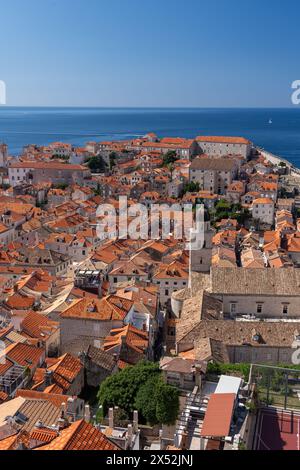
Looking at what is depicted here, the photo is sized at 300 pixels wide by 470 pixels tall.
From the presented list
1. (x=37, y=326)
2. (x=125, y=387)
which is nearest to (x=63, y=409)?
(x=125, y=387)

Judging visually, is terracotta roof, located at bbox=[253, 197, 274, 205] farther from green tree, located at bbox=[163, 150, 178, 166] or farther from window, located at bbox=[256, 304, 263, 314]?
window, located at bbox=[256, 304, 263, 314]

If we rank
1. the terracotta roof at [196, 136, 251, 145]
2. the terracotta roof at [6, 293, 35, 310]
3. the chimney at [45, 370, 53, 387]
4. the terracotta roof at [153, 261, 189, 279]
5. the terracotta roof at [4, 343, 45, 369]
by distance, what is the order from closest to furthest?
the chimney at [45, 370, 53, 387], the terracotta roof at [4, 343, 45, 369], the terracotta roof at [6, 293, 35, 310], the terracotta roof at [153, 261, 189, 279], the terracotta roof at [196, 136, 251, 145]

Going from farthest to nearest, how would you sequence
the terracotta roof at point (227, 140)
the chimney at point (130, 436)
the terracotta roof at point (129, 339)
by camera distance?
the terracotta roof at point (227, 140)
the terracotta roof at point (129, 339)
the chimney at point (130, 436)

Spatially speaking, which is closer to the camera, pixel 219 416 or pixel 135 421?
pixel 219 416

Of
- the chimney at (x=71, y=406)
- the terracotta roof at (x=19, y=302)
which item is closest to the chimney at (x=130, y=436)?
the chimney at (x=71, y=406)

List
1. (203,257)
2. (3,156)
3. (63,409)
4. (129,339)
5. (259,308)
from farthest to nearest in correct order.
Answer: (3,156), (203,257), (259,308), (129,339), (63,409)

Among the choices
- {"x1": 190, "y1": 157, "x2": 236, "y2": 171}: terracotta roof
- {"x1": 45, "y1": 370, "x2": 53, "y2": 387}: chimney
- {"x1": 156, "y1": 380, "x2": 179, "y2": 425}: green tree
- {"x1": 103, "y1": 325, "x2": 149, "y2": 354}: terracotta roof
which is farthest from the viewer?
{"x1": 190, "y1": 157, "x2": 236, "y2": 171}: terracotta roof

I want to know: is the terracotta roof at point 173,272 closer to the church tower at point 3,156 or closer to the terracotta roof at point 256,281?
the terracotta roof at point 256,281

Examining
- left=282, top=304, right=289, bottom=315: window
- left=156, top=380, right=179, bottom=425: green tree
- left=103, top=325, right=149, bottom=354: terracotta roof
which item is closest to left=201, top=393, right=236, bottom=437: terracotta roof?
left=156, top=380, right=179, bottom=425: green tree

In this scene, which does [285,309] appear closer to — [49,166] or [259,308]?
[259,308]

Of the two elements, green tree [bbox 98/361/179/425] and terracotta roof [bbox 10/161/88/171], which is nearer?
green tree [bbox 98/361/179/425]

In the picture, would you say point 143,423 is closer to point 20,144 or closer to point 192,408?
point 192,408

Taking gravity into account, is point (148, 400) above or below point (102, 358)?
above

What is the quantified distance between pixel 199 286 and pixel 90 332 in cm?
665
